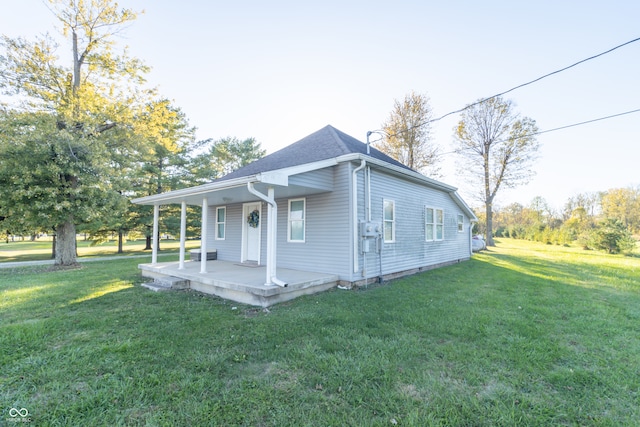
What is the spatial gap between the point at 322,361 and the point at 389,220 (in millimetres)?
5279

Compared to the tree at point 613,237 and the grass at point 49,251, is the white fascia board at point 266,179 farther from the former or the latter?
the tree at point 613,237

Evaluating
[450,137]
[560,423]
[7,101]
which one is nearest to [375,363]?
[560,423]

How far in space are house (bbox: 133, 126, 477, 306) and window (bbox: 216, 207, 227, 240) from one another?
4 cm

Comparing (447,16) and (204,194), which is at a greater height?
(447,16)

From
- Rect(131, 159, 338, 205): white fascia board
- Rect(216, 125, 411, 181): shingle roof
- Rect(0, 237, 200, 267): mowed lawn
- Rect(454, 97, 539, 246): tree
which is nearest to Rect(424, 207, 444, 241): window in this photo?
Rect(216, 125, 411, 181): shingle roof

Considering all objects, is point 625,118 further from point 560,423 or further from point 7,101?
point 7,101

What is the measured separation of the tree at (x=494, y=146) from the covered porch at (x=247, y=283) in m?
18.8

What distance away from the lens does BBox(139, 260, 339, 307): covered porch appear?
509cm

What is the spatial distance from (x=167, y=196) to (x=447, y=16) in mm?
9367

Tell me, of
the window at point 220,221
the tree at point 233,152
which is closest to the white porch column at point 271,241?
the window at point 220,221

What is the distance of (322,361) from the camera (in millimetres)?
2963

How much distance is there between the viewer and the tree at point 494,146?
1919cm

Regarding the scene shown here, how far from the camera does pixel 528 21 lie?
7.21m

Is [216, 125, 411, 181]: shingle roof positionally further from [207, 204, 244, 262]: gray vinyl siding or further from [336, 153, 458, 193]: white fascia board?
[207, 204, 244, 262]: gray vinyl siding
